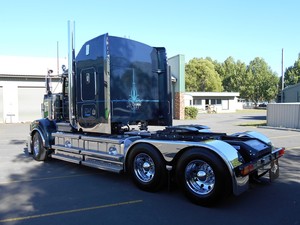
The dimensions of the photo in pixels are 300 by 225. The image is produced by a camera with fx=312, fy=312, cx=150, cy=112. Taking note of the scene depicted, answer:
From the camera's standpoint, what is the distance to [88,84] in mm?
7625

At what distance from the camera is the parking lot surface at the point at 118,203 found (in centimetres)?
472

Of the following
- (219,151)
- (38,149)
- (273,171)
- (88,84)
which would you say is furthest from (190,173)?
(38,149)

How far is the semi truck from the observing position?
528 centimetres

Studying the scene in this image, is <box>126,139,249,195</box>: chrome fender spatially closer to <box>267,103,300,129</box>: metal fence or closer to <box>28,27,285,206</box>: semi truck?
<box>28,27,285,206</box>: semi truck

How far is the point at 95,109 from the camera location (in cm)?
748

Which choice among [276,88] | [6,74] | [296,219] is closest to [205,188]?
[296,219]

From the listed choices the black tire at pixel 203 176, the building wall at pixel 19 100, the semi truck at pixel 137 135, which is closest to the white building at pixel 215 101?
the building wall at pixel 19 100

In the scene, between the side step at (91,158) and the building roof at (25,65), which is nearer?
the side step at (91,158)

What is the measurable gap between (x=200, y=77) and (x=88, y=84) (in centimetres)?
6364

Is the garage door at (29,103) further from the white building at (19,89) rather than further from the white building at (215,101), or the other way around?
the white building at (215,101)

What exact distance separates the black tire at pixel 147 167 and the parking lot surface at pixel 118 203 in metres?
0.19

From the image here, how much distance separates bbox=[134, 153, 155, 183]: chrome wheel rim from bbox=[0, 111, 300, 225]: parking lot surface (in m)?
0.29

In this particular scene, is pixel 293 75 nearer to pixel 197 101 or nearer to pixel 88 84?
pixel 197 101

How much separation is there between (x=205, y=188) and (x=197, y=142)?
81 cm
